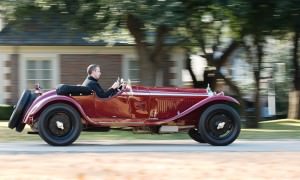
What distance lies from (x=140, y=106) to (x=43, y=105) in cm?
189

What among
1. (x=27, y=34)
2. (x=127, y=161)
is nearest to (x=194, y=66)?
(x=27, y=34)

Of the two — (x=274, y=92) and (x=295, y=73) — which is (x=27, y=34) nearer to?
(x=295, y=73)

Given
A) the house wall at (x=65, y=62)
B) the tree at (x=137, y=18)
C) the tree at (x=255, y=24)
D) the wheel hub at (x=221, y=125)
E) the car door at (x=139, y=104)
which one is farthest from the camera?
the house wall at (x=65, y=62)

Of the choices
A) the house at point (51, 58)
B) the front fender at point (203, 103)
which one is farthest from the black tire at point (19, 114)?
the house at point (51, 58)

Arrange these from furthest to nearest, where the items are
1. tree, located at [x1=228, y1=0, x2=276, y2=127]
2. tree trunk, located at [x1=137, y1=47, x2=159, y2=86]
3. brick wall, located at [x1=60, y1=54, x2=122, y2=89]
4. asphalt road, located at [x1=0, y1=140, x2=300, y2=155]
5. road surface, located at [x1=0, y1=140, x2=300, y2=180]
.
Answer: brick wall, located at [x1=60, y1=54, x2=122, y2=89], tree trunk, located at [x1=137, y1=47, x2=159, y2=86], tree, located at [x1=228, y1=0, x2=276, y2=127], asphalt road, located at [x1=0, y1=140, x2=300, y2=155], road surface, located at [x1=0, y1=140, x2=300, y2=180]

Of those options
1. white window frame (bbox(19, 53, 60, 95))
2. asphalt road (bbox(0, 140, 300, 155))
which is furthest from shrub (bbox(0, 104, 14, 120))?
asphalt road (bbox(0, 140, 300, 155))

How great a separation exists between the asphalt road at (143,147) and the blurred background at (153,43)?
305cm

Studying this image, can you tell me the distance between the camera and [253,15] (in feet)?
55.7

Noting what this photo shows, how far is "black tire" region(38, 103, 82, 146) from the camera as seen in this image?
12.4 metres

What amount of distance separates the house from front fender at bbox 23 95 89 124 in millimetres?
12955

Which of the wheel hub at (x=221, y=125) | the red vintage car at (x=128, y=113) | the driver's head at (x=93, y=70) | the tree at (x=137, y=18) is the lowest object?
the wheel hub at (x=221, y=125)

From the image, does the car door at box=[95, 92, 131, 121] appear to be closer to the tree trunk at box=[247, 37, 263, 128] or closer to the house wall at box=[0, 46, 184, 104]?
→ the tree trunk at box=[247, 37, 263, 128]

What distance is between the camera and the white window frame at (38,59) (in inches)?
1015

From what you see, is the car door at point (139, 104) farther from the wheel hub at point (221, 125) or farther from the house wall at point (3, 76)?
the house wall at point (3, 76)
